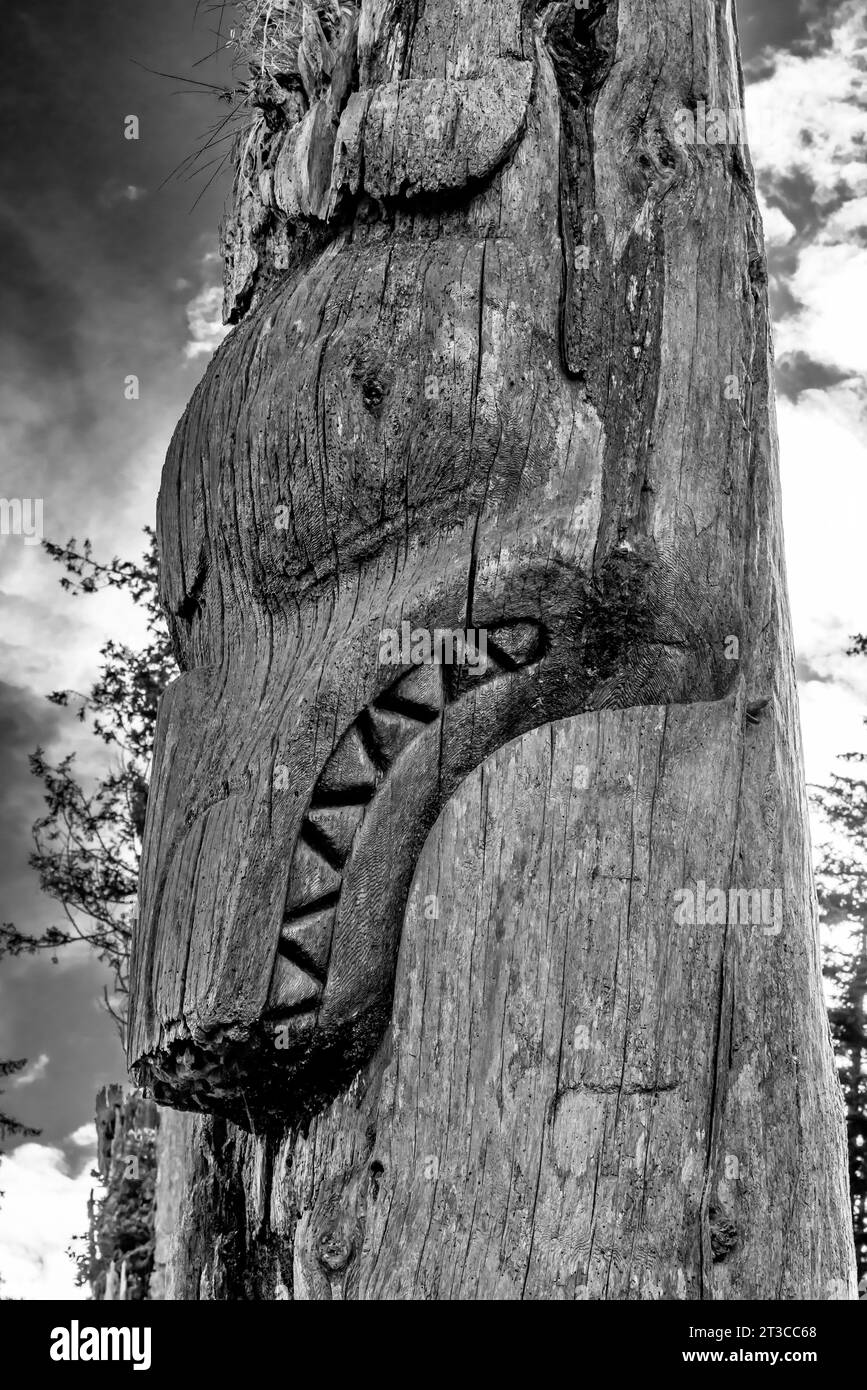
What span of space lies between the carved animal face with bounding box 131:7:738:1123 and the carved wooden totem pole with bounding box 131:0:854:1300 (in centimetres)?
1

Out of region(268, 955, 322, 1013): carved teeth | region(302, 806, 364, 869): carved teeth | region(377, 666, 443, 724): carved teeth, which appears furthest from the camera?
region(377, 666, 443, 724): carved teeth

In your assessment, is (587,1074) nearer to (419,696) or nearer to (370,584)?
(419,696)

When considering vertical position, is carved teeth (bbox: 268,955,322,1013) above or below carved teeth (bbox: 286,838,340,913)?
below

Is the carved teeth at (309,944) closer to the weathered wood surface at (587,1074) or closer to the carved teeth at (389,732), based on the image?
the weathered wood surface at (587,1074)

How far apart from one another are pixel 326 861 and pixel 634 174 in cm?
230

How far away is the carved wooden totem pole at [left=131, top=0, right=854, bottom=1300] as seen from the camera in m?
2.85

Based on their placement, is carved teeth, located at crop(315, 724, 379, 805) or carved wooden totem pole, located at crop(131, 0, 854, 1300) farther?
carved teeth, located at crop(315, 724, 379, 805)

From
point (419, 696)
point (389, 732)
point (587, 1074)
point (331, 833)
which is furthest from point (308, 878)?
point (587, 1074)

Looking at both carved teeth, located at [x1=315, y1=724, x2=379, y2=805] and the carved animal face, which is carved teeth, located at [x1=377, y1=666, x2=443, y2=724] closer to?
the carved animal face

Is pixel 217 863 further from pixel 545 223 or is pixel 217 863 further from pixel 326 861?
pixel 545 223

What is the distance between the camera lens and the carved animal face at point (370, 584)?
3053 millimetres

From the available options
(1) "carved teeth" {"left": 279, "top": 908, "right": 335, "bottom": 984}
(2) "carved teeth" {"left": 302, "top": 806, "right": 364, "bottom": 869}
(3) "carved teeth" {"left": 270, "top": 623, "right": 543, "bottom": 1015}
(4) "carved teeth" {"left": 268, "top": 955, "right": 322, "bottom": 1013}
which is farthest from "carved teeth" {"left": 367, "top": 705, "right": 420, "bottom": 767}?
(4) "carved teeth" {"left": 268, "top": 955, "right": 322, "bottom": 1013}

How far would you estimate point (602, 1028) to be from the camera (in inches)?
113

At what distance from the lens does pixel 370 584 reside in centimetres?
343
